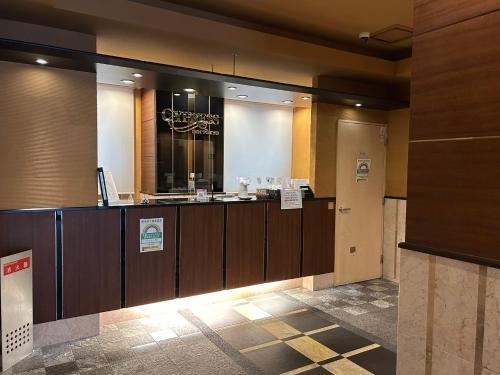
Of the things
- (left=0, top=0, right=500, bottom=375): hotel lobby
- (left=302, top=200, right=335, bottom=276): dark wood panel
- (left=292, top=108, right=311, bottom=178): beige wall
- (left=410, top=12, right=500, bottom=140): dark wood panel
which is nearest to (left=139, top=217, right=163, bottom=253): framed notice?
(left=0, top=0, right=500, bottom=375): hotel lobby

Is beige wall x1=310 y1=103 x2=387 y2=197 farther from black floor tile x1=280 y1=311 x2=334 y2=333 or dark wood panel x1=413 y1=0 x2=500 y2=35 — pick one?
dark wood panel x1=413 y1=0 x2=500 y2=35

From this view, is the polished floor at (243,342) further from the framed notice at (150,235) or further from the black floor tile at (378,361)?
the framed notice at (150,235)

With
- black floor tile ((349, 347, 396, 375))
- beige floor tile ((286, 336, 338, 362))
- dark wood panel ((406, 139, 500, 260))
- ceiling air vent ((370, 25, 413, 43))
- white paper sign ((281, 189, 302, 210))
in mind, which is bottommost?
black floor tile ((349, 347, 396, 375))

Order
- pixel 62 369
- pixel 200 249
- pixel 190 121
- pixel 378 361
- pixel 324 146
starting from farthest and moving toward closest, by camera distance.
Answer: pixel 190 121, pixel 324 146, pixel 200 249, pixel 378 361, pixel 62 369

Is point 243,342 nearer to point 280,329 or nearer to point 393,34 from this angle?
point 280,329

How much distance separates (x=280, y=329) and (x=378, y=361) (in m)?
0.96

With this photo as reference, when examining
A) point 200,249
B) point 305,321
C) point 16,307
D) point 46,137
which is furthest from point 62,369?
point 305,321

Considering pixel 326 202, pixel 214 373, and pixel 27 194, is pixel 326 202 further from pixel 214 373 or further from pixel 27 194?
pixel 27 194

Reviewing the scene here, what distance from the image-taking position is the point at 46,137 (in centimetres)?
323

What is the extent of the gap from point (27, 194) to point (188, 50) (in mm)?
1999

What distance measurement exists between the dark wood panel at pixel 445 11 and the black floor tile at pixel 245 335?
9.06 feet

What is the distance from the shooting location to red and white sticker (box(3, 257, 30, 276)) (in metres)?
2.89

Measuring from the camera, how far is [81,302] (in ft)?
11.2

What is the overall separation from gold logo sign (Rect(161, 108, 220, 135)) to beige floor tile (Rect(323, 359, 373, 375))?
4036 millimetres
